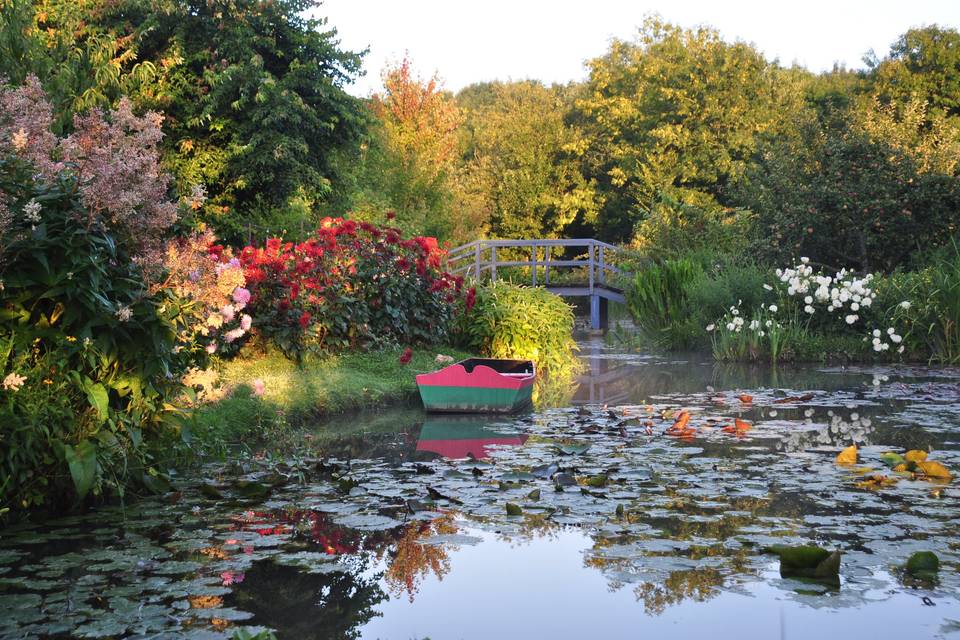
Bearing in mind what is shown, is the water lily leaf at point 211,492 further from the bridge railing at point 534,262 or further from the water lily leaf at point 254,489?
the bridge railing at point 534,262

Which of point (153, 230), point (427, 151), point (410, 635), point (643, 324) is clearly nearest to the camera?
point (410, 635)

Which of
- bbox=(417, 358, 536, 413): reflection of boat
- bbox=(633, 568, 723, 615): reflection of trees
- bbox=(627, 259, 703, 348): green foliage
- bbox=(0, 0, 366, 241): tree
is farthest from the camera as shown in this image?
bbox=(0, 0, 366, 241): tree

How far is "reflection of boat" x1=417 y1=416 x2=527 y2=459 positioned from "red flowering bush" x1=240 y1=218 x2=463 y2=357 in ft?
5.98

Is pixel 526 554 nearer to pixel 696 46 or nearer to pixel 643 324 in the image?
pixel 643 324

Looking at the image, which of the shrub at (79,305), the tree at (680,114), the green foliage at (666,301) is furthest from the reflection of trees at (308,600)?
the tree at (680,114)

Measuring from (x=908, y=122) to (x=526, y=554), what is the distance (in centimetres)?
1961

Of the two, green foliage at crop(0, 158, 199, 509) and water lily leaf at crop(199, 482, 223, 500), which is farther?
water lily leaf at crop(199, 482, 223, 500)

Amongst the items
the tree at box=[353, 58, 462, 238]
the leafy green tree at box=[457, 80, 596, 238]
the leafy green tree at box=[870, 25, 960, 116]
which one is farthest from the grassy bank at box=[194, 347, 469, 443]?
the leafy green tree at box=[870, 25, 960, 116]

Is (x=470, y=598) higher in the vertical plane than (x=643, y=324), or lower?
lower

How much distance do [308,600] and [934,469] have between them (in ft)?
13.0

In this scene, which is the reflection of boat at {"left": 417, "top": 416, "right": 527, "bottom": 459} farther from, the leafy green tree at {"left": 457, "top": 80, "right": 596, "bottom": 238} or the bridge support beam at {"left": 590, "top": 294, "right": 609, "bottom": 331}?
the leafy green tree at {"left": 457, "top": 80, "right": 596, "bottom": 238}

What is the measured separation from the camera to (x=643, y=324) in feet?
61.9

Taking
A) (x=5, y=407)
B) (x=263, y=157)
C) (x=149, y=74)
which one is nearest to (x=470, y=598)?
(x=5, y=407)

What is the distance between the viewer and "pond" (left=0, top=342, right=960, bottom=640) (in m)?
3.61
